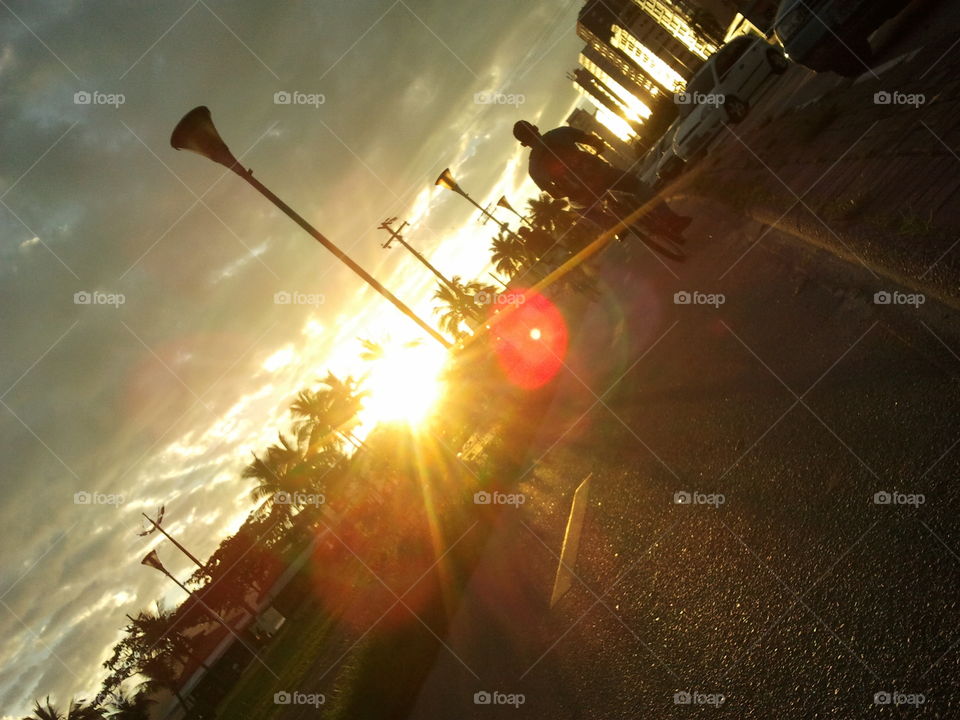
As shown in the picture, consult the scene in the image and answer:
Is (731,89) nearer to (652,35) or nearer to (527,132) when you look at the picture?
(527,132)

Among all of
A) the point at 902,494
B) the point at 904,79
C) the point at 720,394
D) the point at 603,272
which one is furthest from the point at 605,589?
the point at 603,272

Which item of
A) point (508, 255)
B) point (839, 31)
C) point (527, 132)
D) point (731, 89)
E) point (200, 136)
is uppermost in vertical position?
point (508, 255)

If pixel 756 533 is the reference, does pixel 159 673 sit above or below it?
below

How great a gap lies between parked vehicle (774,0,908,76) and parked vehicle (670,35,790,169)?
951 cm

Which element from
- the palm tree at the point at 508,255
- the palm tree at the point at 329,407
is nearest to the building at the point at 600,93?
the palm tree at the point at 508,255

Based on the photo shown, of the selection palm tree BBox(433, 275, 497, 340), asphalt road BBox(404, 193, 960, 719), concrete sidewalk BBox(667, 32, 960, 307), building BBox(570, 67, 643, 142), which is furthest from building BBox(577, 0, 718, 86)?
asphalt road BBox(404, 193, 960, 719)

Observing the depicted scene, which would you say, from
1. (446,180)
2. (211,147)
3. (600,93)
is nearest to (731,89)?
(446,180)

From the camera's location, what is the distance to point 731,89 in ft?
74.1

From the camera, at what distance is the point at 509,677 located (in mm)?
5914

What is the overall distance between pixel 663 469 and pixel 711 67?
24.5m

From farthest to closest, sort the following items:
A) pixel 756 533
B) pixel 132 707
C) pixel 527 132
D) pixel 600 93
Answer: pixel 600 93 < pixel 132 707 < pixel 527 132 < pixel 756 533

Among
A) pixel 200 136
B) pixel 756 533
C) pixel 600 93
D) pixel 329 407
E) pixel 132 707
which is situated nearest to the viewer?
pixel 756 533

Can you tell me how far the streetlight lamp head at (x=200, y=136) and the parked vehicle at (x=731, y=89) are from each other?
665 inches

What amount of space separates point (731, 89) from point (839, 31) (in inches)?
532
